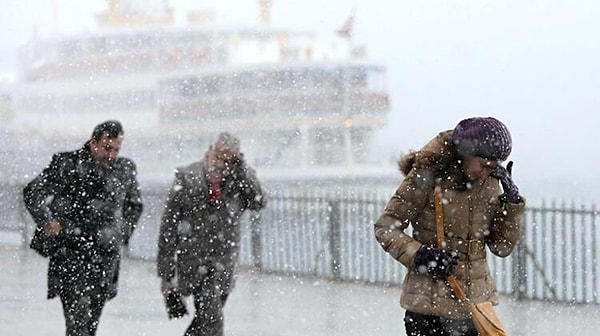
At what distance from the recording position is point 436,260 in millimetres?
3814

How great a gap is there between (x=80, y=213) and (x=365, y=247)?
621 cm

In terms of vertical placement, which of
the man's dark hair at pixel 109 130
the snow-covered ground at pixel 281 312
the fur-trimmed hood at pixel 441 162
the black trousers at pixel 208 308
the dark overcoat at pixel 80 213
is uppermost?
the man's dark hair at pixel 109 130

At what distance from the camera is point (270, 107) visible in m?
37.2

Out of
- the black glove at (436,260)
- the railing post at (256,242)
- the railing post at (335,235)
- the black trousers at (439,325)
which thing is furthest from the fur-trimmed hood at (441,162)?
the railing post at (256,242)

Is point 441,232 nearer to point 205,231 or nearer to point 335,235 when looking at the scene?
point 205,231

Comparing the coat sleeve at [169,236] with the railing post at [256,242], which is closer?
the coat sleeve at [169,236]

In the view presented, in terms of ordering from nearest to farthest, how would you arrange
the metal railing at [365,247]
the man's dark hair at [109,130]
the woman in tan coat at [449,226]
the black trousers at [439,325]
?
the woman in tan coat at [449,226] < the black trousers at [439,325] < the man's dark hair at [109,130] < the metal railing at [365,247]

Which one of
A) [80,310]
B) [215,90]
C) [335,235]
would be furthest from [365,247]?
[215,90]

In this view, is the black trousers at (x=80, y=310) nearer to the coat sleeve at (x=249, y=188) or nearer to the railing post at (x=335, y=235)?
the coat sleeve at (x=249, y=188)

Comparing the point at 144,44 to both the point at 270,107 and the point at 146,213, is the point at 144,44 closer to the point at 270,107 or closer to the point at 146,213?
the point at 270,107

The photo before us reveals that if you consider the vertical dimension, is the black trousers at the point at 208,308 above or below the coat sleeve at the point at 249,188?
below

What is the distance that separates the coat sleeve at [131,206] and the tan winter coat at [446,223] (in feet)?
6.98

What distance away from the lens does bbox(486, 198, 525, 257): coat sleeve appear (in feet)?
12.8

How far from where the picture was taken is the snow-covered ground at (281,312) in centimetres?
826
